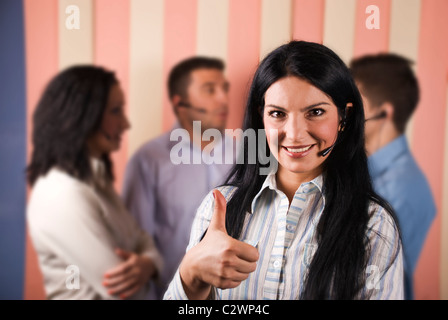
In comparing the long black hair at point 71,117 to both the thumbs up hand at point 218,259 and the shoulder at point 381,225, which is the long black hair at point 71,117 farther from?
the shoulder at point 381,225

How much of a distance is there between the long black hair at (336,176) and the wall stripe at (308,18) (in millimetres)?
93

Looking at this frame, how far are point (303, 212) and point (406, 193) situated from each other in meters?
0.35

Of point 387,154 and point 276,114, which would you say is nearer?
point 276,114

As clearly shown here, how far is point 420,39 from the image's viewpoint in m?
1.27

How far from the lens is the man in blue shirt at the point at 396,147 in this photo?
1.26 metres

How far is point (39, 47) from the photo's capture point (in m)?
1.29

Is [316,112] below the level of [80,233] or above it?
above

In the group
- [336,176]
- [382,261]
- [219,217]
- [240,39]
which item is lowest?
[382,261]

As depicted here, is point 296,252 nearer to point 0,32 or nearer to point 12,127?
point 12,127

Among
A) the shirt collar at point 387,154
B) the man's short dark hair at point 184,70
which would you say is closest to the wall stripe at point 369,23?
the shirt collar at point 387,154
